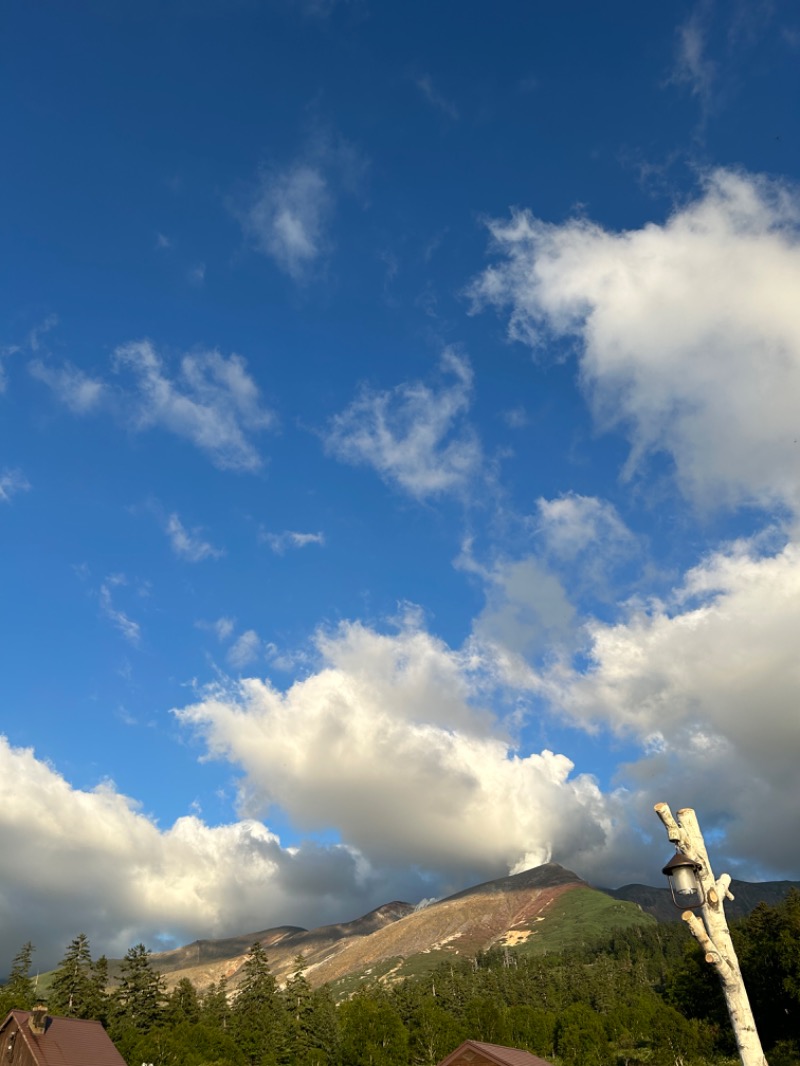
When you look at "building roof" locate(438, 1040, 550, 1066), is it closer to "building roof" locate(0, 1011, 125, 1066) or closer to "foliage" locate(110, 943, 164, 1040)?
"building roof" locate(0, 1011, 125, 1066)

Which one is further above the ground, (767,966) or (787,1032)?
(767,966)

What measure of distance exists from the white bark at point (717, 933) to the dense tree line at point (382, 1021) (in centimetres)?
8817

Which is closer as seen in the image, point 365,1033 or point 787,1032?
point 787,1032

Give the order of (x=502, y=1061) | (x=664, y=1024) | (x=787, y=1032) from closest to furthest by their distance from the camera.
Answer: (x=502, y=1061) → (x=787, y=1032) → (x=664, y=1024)

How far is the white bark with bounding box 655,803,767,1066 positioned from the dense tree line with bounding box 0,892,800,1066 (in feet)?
289

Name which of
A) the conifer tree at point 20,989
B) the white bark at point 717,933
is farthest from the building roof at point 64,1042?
the white bark at point 717,933

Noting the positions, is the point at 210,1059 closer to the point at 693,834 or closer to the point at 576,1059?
the point at 576,1059

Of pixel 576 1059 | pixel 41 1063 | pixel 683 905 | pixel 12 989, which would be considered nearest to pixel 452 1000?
pixel 576 1059

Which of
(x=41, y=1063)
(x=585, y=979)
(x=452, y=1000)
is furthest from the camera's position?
(x=585, y=979)

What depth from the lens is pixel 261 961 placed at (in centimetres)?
12031

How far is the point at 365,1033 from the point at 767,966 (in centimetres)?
5397

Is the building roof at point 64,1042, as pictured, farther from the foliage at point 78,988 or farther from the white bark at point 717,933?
the white bark at point 717,933

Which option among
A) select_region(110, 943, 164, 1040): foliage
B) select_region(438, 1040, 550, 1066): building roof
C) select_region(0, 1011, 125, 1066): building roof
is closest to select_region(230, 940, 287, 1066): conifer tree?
select_region(110, 943, 164, 1040): foliage

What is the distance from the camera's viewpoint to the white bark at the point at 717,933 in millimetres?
13867
